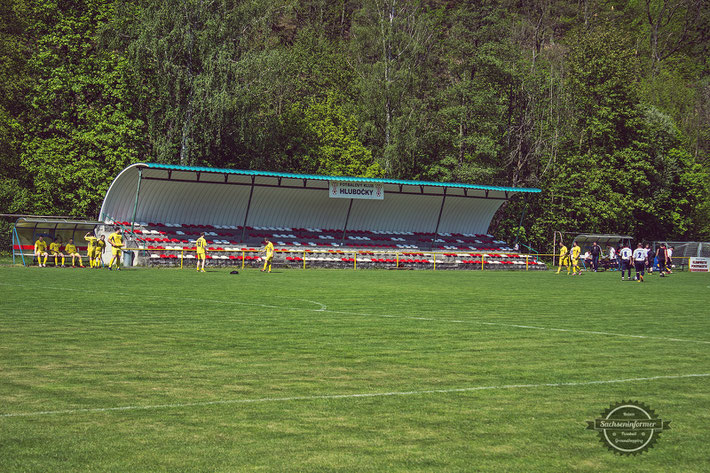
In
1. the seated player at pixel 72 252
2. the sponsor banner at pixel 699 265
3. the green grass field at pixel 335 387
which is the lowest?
the seated player at pixel 72 252

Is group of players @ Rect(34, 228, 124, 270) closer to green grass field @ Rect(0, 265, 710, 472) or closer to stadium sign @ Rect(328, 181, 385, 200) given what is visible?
stadium sign @ Rect(328, 181, 385, 200)

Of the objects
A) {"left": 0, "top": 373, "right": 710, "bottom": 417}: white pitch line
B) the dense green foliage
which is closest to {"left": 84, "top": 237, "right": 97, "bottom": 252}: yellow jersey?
the dense green foliage

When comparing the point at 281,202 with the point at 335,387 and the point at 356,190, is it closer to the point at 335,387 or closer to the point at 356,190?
the point at 356,190

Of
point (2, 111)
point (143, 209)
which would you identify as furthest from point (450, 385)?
point (2, 111)

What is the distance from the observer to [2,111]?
5116 centimetres

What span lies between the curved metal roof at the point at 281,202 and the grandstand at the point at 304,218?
0.06 metres

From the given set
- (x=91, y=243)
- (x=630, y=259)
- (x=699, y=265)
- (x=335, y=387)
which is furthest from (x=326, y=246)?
(x=335, y=387)

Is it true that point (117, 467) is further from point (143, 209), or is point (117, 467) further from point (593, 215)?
point (593, 215)

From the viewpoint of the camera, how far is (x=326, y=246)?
4847 centimetres

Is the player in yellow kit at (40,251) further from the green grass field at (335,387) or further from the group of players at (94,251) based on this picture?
the green grass field at (335,387)

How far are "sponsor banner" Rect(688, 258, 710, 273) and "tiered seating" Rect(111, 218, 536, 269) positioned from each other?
1330cm

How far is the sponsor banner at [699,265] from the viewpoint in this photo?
185 ft

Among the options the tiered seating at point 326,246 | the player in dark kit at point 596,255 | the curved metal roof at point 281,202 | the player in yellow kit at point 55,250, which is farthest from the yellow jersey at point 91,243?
the player in dark kit at point 596,255

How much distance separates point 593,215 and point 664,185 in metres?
8.63
